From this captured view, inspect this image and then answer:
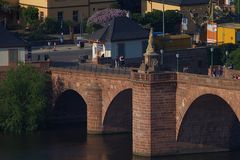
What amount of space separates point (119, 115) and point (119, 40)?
57.0 ft

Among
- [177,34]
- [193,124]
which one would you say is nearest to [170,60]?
[177,34]

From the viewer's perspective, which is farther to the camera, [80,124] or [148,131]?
[80,124]

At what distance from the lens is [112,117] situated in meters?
163

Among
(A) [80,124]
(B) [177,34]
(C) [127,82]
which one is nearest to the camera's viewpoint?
(C) [127,82]

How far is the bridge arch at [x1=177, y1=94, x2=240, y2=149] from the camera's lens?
151000 millimetres

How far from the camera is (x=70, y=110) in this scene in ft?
561

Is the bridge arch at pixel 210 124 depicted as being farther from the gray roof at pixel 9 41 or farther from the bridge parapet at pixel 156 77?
the gray roof at pixel 9 41

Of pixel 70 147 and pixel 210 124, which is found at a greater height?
pixel 210 124

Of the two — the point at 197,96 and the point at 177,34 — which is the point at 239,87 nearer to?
the point at 197,96

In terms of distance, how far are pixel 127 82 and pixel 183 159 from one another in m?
10.1

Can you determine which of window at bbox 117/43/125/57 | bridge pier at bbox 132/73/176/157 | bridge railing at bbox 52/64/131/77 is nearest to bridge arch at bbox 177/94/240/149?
bridge pier at bbox 132/73/176/157

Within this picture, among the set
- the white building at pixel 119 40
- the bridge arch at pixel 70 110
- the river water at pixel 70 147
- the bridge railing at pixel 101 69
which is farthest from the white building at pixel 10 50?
the river water at pixel 70 147

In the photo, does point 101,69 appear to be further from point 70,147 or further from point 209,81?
point 209,81

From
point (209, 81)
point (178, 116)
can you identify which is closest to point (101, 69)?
point (178, 116)
